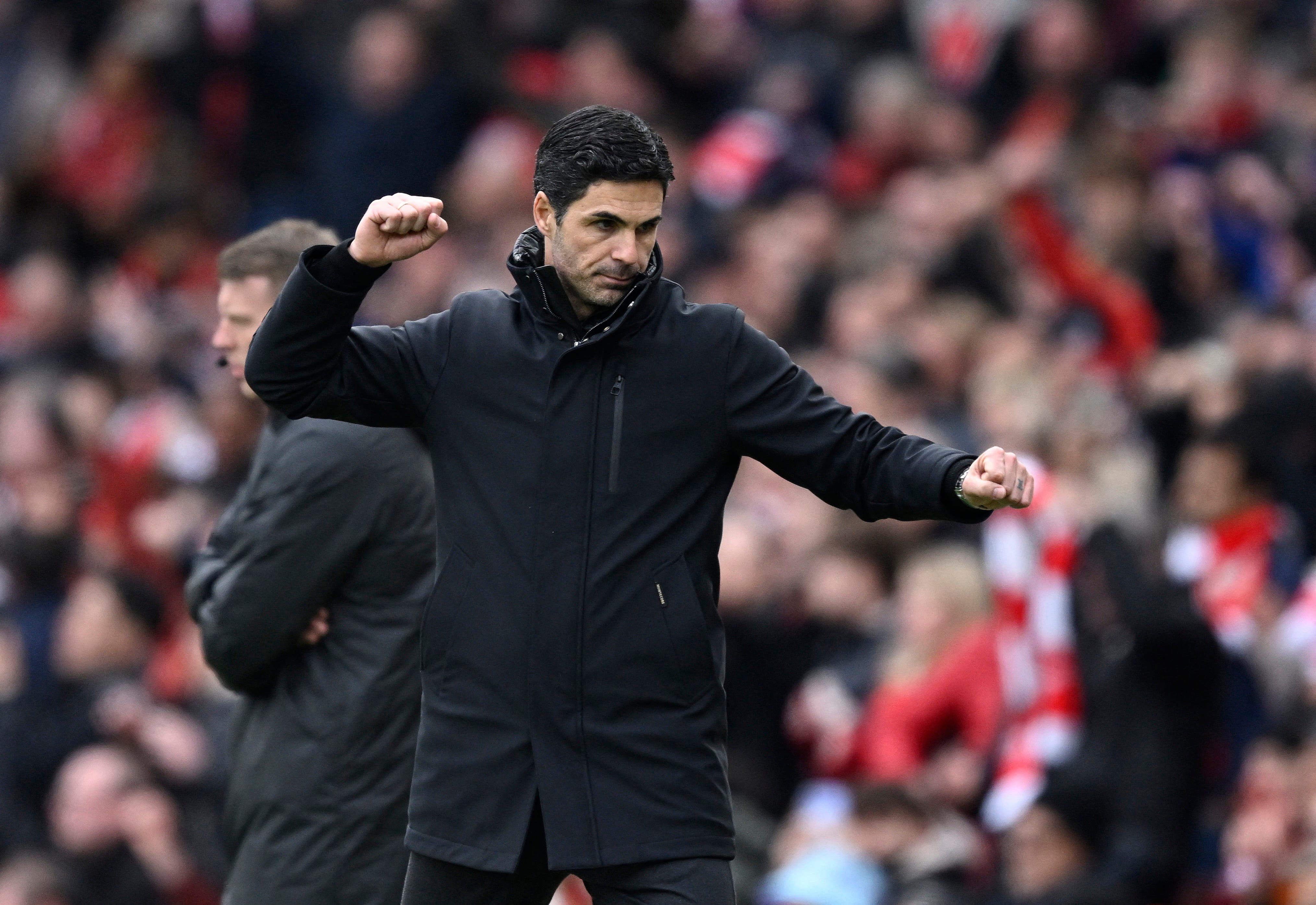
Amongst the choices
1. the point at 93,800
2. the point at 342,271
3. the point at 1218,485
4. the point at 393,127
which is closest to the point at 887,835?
the point at 1218,485

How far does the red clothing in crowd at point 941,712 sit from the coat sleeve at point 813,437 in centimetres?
360

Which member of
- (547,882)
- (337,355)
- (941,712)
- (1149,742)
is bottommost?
(547,882)

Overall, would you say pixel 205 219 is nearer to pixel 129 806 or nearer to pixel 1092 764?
pixel 129 806

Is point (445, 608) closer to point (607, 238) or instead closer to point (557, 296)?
point (557, 296)

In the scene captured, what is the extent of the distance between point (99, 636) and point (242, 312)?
4234 mm

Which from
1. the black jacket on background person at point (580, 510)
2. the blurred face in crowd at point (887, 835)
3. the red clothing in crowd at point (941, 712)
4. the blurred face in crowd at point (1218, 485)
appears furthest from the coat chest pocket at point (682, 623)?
the blurred face in crowd at point (1218, 485)

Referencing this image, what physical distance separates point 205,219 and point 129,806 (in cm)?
621

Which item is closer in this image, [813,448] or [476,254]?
[813,448]

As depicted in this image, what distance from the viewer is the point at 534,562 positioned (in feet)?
14.3

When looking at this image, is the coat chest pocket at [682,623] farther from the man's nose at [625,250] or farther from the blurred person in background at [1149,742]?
the blurred person in background at [1149,742]

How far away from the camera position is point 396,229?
13.9 feet

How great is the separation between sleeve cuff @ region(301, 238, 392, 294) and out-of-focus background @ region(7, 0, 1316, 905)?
→ 12.0 ft

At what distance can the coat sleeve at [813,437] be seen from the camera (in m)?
4.38

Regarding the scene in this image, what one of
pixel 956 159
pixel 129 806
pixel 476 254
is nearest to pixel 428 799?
pixel 129 806
